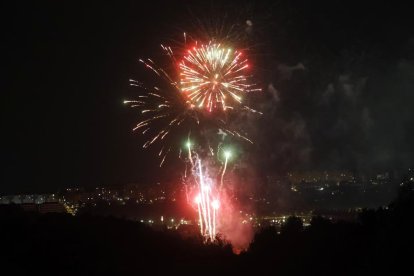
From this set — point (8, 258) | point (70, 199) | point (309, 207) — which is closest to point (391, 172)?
point (309, 207)

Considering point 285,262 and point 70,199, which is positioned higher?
point 70,199

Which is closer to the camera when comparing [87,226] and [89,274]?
[89,274]

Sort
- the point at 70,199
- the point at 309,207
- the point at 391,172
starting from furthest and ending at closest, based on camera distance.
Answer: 1. the point at 70,199
2. the point at 309,207
3. the point at 391,172

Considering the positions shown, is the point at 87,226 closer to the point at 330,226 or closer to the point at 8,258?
the point at 8,258

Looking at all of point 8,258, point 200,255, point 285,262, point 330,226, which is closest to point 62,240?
point 8,258

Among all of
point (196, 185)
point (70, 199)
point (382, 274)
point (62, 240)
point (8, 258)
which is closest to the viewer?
point (382, 274)

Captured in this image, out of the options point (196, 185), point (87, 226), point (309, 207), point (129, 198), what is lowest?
point (87, 226)
